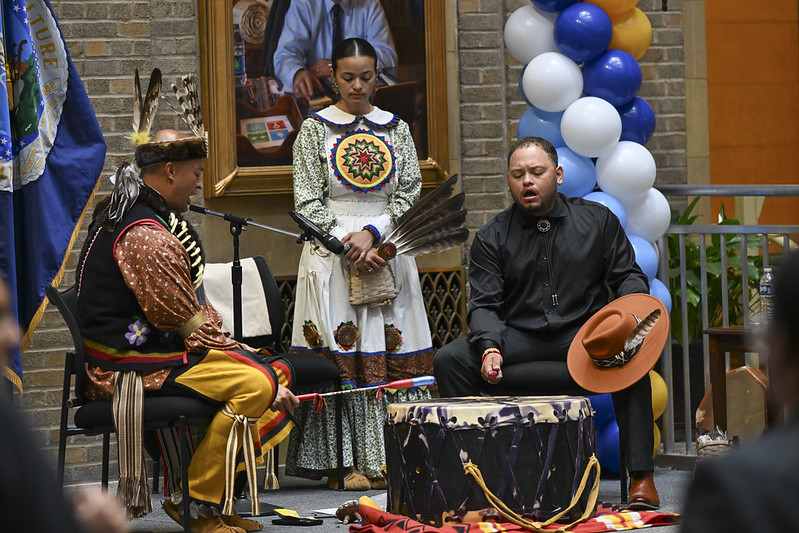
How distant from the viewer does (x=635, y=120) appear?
5230 mm

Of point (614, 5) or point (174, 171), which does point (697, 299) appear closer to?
point (614, 5)

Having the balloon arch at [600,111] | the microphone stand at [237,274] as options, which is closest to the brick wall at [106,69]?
the microphone stand at [237,274]

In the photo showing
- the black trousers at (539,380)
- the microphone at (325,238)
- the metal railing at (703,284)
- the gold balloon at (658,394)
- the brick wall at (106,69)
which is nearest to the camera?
the black trousers at (539,380)

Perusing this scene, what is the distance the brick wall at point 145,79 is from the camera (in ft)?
17.8

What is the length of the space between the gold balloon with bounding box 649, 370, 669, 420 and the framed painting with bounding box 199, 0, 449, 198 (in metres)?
1.46

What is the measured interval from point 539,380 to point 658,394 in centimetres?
79

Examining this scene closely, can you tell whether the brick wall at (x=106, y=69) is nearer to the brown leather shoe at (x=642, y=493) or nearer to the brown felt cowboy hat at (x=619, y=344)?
the brown felt cowboy hat at (x=619, y=344)

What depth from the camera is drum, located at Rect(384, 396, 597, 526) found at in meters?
3.74

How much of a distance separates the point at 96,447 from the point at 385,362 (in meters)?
1.42

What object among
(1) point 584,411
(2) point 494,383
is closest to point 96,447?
(2) point 494,383

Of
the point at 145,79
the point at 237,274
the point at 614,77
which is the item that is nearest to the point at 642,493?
the point at 237,274

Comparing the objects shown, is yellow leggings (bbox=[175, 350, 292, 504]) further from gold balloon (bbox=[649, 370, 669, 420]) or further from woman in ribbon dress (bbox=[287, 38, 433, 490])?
gold balloon (bbox=[649, 370, 669, 420])

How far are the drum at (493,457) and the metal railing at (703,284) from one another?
160 cm

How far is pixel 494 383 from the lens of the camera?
14.2 ft
